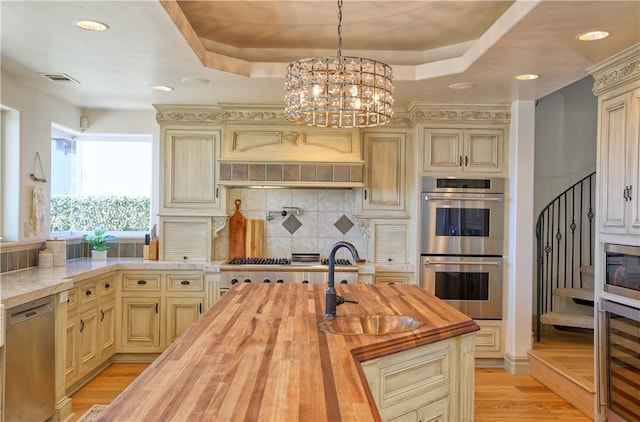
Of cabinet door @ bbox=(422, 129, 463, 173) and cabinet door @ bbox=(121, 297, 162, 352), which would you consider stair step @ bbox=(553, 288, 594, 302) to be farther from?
cabinet door @ bbox=(121, 297, 162, 352)

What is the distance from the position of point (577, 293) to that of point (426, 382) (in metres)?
3.39

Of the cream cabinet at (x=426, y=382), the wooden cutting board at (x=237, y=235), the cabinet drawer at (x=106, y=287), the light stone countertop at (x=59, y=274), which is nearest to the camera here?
the cream cabinet at (x=426, y=382)

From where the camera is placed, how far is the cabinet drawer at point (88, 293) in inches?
148

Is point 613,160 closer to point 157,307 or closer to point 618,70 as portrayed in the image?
point 618,70

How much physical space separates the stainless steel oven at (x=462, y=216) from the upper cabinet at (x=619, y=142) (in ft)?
4.07

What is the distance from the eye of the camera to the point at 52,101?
4473 millimetres

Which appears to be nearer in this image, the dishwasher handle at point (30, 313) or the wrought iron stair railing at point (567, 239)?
the dishwasher handle at point (30, 313)

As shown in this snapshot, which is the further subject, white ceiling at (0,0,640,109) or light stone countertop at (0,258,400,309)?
light stone countertop at (0,258,400,309)

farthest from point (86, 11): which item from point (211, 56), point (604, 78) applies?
point (604, 78)

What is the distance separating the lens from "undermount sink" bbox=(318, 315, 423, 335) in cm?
238

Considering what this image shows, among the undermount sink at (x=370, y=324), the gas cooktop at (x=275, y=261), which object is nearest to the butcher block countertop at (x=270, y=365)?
the undermount sink at (x=370, y=324)

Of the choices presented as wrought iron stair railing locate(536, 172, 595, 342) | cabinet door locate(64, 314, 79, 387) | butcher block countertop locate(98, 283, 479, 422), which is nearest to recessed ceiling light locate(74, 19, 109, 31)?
butcher block countertop locate(98, 283, 479, 422)

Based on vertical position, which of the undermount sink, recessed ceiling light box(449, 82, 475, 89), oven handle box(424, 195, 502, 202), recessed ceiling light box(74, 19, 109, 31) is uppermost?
recessed ceiling light box(449, 82, 475, 89)

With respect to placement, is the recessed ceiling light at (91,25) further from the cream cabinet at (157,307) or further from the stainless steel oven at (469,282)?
the stainless steel oven at (469,282)
